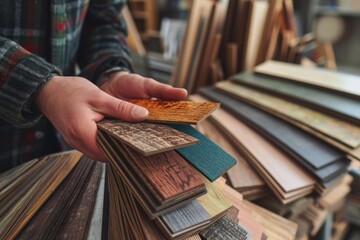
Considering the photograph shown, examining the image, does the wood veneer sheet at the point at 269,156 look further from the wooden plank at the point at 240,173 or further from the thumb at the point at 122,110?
the thumb at the point at 122,110

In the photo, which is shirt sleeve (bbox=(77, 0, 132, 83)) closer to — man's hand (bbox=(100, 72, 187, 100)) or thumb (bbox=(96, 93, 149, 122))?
man's hand (bbox=(100, 72, 187, 100))

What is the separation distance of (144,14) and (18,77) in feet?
13.3

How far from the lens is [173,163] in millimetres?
518

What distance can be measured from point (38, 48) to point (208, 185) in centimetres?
58

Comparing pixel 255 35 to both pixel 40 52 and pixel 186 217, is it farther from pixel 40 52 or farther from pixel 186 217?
pixel 186 217

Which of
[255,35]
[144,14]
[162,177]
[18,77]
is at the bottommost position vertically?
[162,177]

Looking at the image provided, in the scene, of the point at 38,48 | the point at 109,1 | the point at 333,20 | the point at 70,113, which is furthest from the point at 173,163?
the point at 333,20

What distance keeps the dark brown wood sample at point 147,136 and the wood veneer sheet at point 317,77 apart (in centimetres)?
74

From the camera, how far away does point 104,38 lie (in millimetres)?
986

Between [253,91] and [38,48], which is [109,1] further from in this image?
[253,91]

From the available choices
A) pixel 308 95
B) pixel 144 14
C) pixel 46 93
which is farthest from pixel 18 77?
pixel 144 14

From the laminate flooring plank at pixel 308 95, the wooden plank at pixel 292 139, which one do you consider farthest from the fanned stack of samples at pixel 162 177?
the laminate flooring plank at pixel 308 95

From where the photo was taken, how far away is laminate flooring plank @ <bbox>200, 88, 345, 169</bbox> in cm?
82

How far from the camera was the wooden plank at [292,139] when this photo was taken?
2.66 ft
